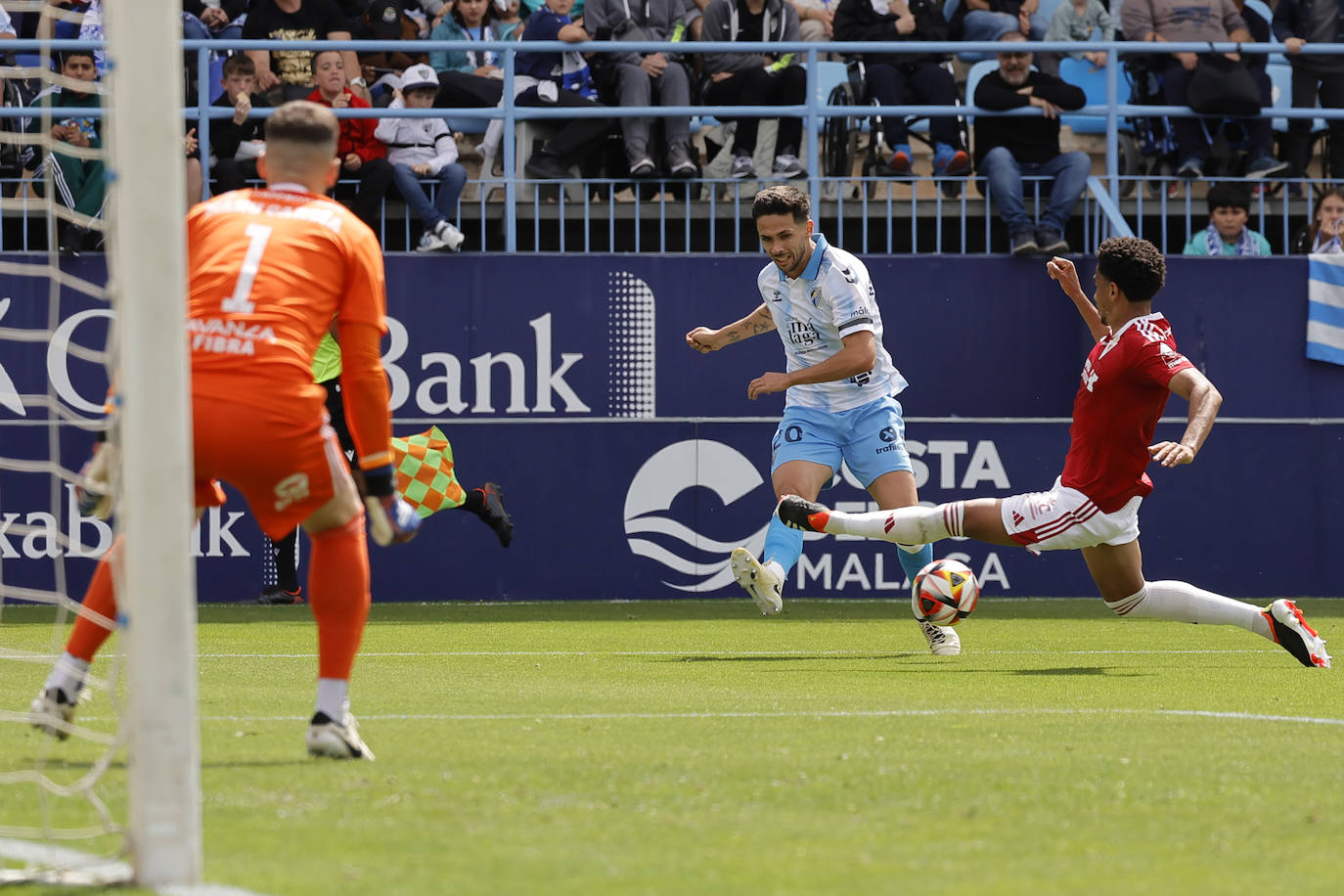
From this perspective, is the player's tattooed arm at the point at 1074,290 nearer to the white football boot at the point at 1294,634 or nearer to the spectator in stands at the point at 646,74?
the white football boot at the point at 1294,634

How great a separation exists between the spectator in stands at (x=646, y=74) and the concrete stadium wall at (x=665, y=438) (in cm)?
96

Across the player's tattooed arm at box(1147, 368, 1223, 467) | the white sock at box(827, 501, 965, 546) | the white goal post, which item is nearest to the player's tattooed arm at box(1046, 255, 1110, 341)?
the player's tattooed arm at box(1147, 368, 1223, 467)

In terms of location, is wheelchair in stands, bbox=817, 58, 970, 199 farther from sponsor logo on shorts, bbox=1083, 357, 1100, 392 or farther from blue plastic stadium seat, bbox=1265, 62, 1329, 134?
sponsor logo on shorts, bbox=1083, 357, 1100, 392

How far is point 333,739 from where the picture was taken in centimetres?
534

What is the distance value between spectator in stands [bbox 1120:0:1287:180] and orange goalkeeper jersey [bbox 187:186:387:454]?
10941 mm

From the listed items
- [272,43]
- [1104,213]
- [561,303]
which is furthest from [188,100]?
[1104,213]

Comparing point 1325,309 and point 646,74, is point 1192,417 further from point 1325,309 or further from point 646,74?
point 646,74

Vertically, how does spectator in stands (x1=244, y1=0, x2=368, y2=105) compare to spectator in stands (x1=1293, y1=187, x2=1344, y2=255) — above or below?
above

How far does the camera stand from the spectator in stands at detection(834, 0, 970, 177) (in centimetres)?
1520

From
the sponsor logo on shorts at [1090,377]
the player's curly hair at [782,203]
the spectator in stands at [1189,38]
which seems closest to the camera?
the sponsor logo on shorts at [1090,377]

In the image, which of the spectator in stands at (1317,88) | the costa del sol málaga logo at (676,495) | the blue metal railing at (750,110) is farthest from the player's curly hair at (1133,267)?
the spectator in stands at (1317,88)

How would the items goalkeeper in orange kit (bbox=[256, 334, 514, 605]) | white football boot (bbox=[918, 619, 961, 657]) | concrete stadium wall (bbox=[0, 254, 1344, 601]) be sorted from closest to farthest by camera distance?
1. white football boot (bbox=[918, 619, 961, 657])
2. goalkeeper in orange kit (bbox=[256, 334, 514, 605])
3. concrete stadium wall (bbox=[0, 254, 1344, 601])

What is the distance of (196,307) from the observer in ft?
17.6

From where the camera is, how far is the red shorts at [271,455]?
17.1ft
